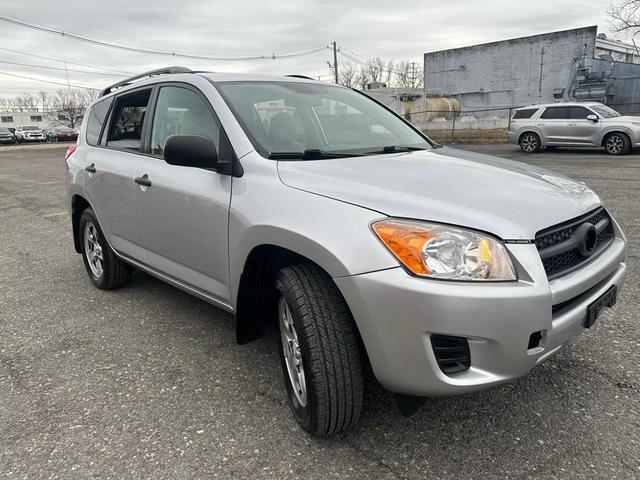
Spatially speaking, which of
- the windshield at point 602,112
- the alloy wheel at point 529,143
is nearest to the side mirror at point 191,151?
the windshield at point 602,112

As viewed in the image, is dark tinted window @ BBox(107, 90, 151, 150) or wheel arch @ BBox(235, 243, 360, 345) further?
dark tinted window @ BBox(107, 90, 151, 150)

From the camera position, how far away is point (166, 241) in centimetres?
318

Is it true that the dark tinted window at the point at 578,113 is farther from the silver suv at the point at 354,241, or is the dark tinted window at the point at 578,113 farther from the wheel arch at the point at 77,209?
A: the wheel arch at the point at 77,209

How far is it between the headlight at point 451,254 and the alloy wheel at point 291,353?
71cm

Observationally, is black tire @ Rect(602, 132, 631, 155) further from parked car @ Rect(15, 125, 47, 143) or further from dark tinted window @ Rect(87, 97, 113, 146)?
parked car @ Rect(15, 125, 47, 143)

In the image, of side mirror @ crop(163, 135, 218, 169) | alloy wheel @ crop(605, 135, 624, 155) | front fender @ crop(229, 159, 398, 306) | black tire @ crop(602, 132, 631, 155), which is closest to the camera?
front fender @ crop(229, 159, 398, 306)

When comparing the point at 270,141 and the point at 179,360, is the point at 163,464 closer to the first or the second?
the point at 179,360

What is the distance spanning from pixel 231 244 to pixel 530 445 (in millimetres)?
1708

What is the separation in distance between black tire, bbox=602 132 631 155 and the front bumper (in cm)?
1466

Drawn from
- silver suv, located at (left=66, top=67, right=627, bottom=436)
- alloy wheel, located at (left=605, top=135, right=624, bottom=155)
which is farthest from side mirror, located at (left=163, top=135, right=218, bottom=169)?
alloy wheel, located at (left=605, top=135, right=624, bottom=155)

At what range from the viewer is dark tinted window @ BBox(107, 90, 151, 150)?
3.64 metres

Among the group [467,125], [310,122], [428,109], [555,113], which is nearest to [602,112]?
[555,113]

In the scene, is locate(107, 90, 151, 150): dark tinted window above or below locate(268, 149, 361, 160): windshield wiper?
above

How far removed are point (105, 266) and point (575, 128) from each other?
1481 cm
